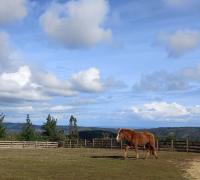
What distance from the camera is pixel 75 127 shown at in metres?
93.1

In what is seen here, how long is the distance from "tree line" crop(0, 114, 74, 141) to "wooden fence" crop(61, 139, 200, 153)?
40.0ft

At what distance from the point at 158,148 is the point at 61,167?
2567cm

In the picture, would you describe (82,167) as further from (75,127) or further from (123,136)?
(75,127)

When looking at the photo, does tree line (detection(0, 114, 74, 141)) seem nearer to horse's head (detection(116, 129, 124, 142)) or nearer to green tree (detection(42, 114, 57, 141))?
green tree (detection(42, 114, 57, 141))

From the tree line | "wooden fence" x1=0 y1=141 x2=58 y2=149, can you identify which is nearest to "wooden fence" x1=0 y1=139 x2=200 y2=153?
"wooden fence" x1=0 y1=141 x2=58 y2=149

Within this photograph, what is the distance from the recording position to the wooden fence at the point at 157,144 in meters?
47.6

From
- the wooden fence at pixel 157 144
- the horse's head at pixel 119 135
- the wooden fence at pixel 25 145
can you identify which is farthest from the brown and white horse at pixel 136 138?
the wooden fence at pixel 25 145

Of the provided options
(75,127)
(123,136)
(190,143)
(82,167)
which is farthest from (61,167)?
(75,127)

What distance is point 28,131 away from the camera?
76.8 m

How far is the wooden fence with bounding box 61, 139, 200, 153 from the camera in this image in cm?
4758

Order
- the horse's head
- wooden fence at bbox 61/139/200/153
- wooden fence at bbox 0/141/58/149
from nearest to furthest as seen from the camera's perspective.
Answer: the horse's head, wooden fence at bbox 61/139/200/153, wooden fence at bbox 0/141/58/149

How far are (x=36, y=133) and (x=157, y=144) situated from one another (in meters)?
32.0

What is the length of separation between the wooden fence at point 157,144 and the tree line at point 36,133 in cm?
1219

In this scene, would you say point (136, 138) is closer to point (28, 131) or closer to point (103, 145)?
point (103, 145)
